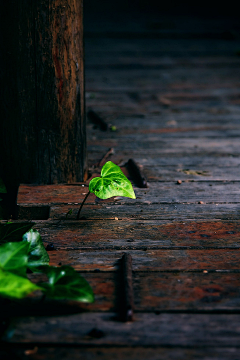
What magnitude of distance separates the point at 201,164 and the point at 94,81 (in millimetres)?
3004

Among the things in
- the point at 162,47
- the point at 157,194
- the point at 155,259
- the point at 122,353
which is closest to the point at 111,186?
the point at 155,259

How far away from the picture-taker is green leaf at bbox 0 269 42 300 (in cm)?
114

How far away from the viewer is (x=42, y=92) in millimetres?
2090

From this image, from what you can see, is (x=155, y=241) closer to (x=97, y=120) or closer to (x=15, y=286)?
(x=15, y=286)

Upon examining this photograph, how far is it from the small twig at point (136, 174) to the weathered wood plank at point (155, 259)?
28.8 inches

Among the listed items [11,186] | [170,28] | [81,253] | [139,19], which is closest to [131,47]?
[170,28]

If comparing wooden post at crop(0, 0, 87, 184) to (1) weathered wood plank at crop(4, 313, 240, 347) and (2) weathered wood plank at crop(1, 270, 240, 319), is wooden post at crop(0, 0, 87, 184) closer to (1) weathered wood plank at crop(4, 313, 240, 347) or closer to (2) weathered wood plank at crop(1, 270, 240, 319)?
(2) weathered wood plank at crop(1, 270, 240, 319)

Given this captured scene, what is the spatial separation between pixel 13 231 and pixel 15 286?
417mm

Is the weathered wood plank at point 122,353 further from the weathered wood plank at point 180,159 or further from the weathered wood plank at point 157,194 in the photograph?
the weathered wood plank at point 180,159

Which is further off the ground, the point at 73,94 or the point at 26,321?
the point at 73,94

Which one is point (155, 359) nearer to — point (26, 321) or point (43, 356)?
point (43, 356)

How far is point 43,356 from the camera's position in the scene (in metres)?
1.10

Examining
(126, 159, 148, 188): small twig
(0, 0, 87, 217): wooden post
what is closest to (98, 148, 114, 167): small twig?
(126, 159, 148, 188): small twig

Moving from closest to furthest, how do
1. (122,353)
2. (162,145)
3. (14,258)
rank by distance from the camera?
(122,353) < (14,258) < (162,145)
